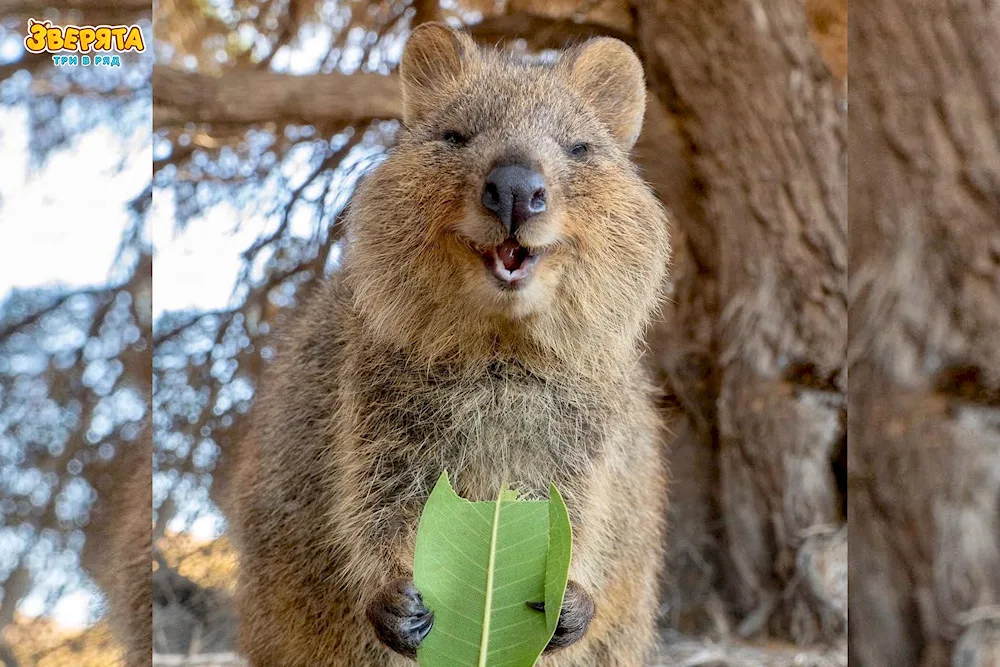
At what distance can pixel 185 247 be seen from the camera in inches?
72.6

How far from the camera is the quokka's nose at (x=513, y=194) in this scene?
3.78ft

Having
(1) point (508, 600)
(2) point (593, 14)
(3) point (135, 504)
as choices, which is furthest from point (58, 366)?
(1) point (508, 600)

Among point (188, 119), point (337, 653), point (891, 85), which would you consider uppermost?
point (891, 85)

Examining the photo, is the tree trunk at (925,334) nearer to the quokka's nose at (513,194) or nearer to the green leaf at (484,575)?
the quokka's nose at (513,194)

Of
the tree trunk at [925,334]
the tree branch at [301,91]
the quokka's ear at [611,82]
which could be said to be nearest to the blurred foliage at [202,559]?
the tree branch at [301,91]

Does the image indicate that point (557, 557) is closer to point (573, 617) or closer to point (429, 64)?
point (573, 617)

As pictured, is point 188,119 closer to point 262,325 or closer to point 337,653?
point 262,325

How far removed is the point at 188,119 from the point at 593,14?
917 mm

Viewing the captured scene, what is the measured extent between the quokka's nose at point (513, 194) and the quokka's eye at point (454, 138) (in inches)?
7.6

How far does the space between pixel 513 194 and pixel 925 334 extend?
1238mm

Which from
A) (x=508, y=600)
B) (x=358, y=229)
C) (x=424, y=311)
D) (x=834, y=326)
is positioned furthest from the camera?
(x=834, y=326)

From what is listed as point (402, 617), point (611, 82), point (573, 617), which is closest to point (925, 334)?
point (611, 82)

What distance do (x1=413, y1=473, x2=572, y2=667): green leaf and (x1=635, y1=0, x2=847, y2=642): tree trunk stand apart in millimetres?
1359

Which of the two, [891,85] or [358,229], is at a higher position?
[891,85]
